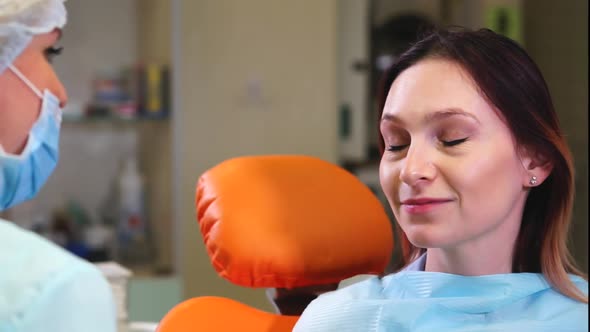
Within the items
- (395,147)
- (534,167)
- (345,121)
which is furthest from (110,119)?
(534,167)

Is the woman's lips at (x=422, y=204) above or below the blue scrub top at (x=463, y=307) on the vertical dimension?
above

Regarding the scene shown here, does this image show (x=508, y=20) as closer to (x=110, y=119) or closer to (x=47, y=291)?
(x=110, y=119)

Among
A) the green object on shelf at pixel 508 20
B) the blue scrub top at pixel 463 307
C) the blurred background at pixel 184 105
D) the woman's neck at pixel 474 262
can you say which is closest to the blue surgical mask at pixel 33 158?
the blue scrub top at pixel 463 307

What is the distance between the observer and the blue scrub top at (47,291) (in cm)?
75

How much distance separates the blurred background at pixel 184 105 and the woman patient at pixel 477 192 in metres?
1.48

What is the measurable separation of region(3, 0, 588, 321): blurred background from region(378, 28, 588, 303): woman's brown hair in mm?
1476

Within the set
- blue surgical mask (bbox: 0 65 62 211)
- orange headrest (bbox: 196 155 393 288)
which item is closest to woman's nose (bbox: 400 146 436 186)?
orange headrest (bbox: 196 155 393 288)

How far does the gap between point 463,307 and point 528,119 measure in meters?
0.25

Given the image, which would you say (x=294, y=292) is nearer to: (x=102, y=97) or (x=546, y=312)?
(x=546, y=312)

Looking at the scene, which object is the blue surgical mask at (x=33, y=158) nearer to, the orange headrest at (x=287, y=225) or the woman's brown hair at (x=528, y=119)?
the orange headrest at (x=287, y=225)

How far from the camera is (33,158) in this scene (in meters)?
1.20

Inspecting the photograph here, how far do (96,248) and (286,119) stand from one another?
0.78m

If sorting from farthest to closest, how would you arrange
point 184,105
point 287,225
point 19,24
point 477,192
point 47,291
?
point 184,105, point 287,225, point 19,24, point 477,192, point 47,291

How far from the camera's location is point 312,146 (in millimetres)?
2689
